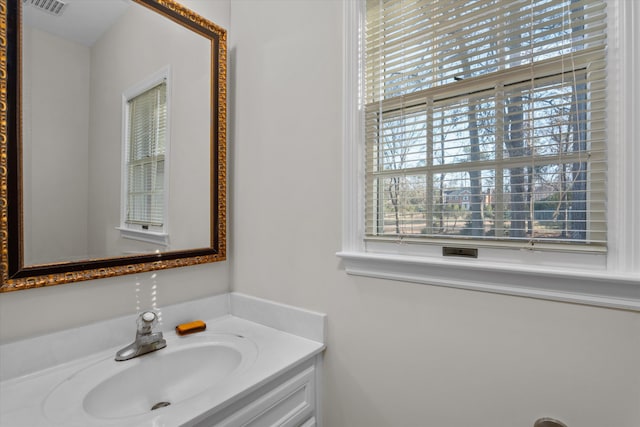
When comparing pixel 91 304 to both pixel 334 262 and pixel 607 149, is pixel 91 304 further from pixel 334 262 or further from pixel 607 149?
pixel 607 149

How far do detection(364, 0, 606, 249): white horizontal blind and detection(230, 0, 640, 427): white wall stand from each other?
0.18 meters

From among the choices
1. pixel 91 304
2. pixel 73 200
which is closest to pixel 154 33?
pixel 73 200

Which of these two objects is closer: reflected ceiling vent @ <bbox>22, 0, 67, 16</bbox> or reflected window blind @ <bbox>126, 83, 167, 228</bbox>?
reflected ceiling vent @ <bbox>22, 0, 67, 16</bbox>

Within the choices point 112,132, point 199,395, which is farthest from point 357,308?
point 112,132

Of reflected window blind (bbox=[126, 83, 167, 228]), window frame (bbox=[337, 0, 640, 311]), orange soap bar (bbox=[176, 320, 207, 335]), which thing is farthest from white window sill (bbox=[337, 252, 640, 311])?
reflected window blind (bbox=[126, 83, 167, 228])

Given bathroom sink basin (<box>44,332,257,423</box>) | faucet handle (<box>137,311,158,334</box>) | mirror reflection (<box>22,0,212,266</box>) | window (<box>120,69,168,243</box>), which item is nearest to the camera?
bathroom sink basin (<box>44,332,257,423</box>)

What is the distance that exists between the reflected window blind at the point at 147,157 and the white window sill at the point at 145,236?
0.03m

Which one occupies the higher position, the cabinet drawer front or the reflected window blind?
the reflected window blind

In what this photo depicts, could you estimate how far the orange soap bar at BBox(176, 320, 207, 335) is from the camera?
4.32ft

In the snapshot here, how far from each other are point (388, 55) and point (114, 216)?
116 centimetres

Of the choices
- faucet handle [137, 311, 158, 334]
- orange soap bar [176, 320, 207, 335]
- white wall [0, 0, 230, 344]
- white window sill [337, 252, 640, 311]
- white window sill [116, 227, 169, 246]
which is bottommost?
orange soap bar [176, 320, 207, 335]

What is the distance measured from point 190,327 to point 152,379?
0.80 feet

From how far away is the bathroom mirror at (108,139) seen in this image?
98 cm

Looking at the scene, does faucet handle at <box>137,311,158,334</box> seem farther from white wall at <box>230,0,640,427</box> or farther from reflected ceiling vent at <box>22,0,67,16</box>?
reflected ceiling vent at <box>22,0,67,16</box>
